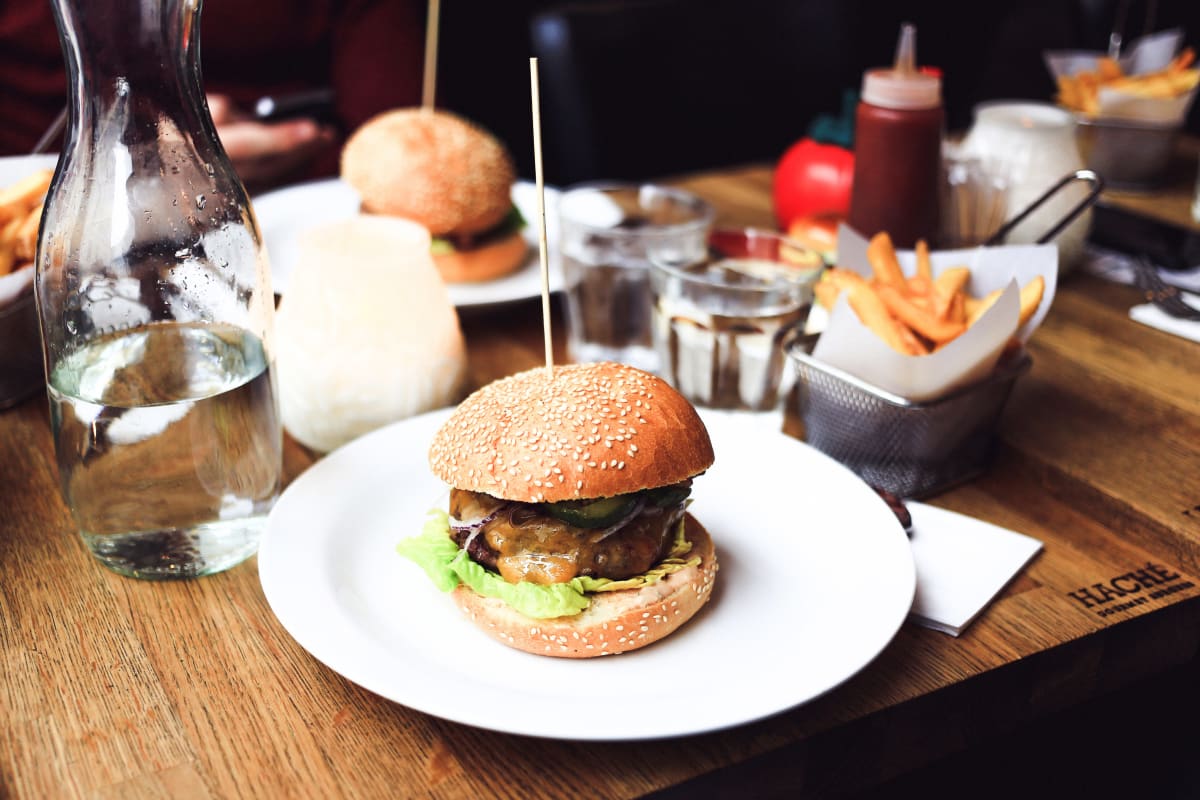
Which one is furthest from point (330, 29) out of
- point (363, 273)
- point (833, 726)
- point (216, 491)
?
point (833, 726)

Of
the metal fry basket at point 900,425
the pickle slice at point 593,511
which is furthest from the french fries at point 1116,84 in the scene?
the pickle slice at point 593,511

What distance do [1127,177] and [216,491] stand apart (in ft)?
6.39

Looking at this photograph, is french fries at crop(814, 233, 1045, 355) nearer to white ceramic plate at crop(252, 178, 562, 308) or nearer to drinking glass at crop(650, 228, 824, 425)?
drinking glass at crop(650, 228, 824, 425)

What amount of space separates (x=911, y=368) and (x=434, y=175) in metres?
1.03

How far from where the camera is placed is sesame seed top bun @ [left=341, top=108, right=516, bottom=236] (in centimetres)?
183

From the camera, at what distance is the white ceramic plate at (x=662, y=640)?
81cm

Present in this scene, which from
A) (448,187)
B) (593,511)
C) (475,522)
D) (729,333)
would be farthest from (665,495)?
(448,187)

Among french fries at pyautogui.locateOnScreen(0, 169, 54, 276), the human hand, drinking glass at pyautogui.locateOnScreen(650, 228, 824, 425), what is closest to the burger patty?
drinking glass at pyautogui.locateOnScreen(650, 228, 824, 425)

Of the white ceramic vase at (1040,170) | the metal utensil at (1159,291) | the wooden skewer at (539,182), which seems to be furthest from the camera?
the white ceramic vase at (1040,170)

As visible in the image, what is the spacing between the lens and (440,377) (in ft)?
4.22

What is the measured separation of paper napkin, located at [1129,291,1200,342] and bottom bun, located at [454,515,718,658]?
1030mm

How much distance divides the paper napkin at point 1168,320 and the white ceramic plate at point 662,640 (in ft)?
2.50

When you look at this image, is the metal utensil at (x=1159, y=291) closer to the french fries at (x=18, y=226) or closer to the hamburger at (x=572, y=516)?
the hamburger at (x=572, y=516)

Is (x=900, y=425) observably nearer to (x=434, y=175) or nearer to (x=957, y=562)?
(x=957, y=562)
